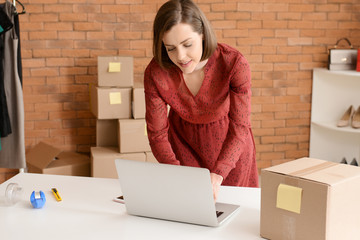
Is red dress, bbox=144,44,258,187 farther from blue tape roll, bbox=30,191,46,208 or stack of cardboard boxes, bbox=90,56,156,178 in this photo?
stack of cardboard boxes, bbox=90,56,156,178

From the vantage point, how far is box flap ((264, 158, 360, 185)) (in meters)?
1.29

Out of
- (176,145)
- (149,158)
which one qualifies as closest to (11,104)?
(149,158)

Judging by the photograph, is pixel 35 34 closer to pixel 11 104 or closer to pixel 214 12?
pixel 11 104

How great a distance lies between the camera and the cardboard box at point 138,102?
134 inches

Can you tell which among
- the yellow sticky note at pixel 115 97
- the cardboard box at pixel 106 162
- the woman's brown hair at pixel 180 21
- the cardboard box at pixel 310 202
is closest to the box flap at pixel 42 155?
the cardboard box at pixel 106 162

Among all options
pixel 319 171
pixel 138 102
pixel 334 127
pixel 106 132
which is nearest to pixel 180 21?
pixel 319 171

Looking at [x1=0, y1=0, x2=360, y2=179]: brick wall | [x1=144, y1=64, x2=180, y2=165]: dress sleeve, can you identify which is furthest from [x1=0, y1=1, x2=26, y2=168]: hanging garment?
[x1=144, y1=64, x2=180, y2=165]: dress sleeve

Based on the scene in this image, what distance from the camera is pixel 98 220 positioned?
1.58 metres

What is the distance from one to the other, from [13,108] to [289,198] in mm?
2475

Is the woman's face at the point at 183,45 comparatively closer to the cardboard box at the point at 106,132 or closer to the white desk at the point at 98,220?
the white desk at the point at 98,220

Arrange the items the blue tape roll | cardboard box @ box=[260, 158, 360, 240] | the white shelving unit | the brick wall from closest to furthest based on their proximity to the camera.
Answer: cardboard box @ box=[260, 158, 360, 240]
the blue tape roll
the brick wall
the white shelving unit

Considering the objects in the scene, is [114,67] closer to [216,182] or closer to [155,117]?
[155,117]

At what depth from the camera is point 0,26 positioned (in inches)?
117

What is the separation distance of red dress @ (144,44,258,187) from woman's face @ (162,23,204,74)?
7.7 inches
